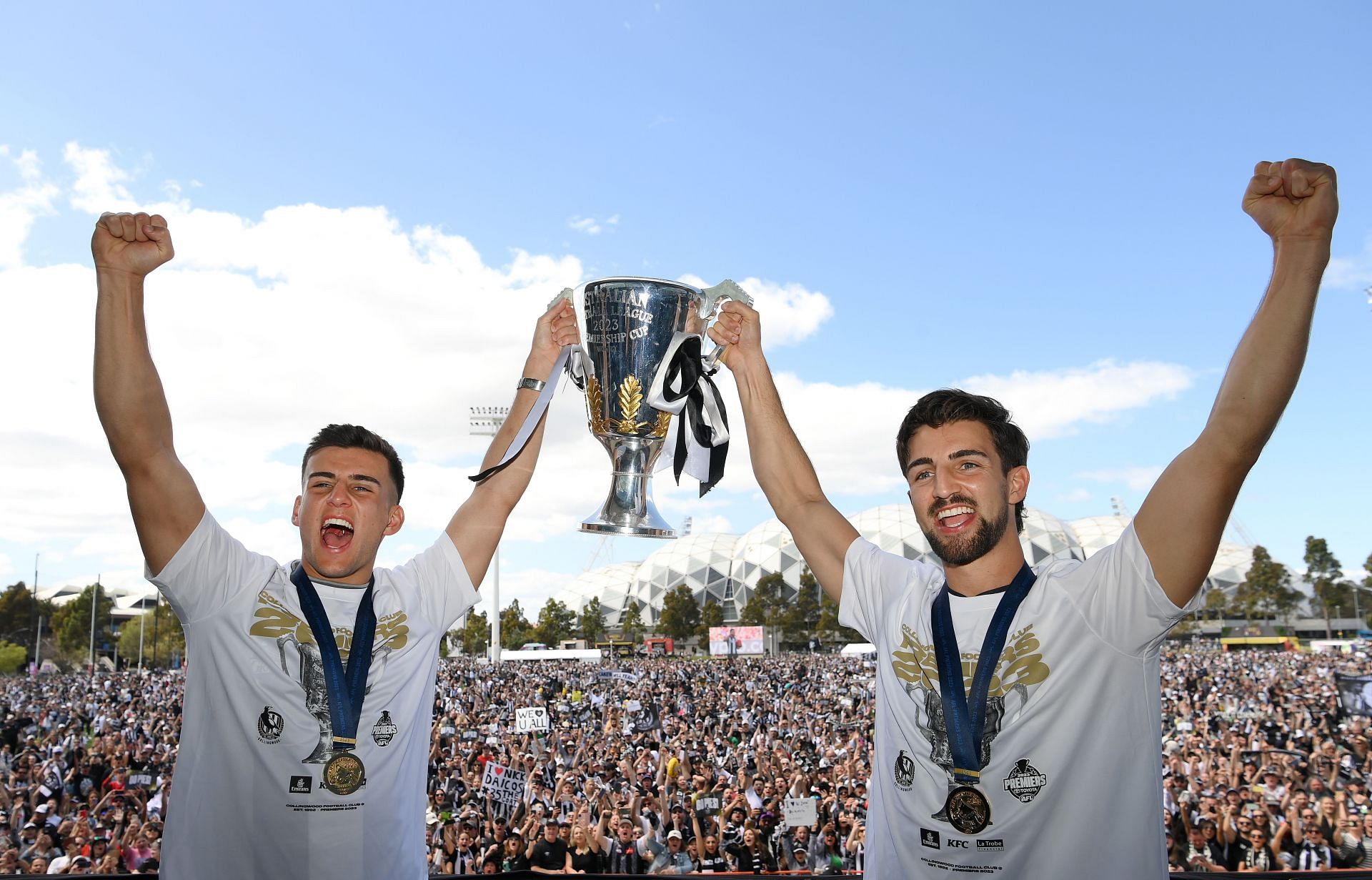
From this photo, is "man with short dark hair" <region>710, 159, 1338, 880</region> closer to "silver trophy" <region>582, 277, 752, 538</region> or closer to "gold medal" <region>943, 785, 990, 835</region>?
"gold medal" <region>943, 785, 990, 835</region>

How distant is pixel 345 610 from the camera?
2.37 m

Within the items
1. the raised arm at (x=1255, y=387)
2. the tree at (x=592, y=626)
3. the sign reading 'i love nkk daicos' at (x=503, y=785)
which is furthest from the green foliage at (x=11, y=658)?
the raised arm at (x=1255, y=387)

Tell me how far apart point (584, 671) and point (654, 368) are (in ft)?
93.8

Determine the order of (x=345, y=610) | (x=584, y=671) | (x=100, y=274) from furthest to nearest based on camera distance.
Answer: (x=584, y=671)
(x=345, y=610)
(x=100, y=274)

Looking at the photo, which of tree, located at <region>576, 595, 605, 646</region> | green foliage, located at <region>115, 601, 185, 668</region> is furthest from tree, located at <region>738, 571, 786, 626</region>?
green foliage, located at <region>115, 601, 185, 668</region>

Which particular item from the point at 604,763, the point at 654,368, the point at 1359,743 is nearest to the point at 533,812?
the point at 604,763

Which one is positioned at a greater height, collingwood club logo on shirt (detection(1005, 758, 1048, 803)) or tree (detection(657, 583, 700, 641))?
collingwood club logo on shirt (detection(1005, 758, 1048, 803))

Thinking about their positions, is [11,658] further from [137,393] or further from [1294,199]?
[1294,199]

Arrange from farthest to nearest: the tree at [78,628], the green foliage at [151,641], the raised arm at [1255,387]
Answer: the green foliage at [151,641] < the tree at [78,628] < the raised arm at [1255,387]

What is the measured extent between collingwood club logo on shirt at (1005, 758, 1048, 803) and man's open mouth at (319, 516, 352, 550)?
170 cm

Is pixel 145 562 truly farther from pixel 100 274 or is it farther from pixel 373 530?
pixel 100 274

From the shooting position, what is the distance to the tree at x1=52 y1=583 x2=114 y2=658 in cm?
6188

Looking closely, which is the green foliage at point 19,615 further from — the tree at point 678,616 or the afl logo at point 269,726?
the afl logo at point 269,726

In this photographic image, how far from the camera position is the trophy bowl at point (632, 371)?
9.64ft
